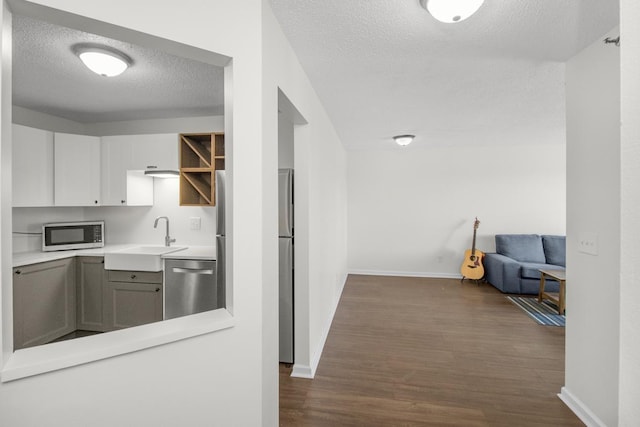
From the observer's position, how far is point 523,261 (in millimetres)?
4836

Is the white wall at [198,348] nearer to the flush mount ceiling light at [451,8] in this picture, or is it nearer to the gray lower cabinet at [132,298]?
the flush mount ceiling light at [451,8]

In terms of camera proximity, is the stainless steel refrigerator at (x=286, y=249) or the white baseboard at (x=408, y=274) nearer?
the stainless steel refrigerator at (x=286, y=249)

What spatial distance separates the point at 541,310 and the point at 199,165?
4.78 m

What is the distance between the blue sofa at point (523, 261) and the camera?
14.4 feet

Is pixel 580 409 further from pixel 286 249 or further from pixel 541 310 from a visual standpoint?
pixel 286 249

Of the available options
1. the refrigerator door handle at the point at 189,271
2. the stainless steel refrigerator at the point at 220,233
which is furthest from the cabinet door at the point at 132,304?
the stainless steel refrigerator at the point at 220,233

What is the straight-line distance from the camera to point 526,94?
2779 millimetres

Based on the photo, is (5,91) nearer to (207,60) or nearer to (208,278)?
(207,60)

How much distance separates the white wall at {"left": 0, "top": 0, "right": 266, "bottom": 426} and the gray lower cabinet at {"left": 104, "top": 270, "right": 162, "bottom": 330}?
71.0 inches

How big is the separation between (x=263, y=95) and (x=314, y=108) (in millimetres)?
1232

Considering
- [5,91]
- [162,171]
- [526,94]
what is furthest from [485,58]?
[162,171]

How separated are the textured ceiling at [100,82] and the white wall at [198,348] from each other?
0.98 meters

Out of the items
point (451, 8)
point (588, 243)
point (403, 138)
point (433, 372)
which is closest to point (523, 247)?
point (403, 138)

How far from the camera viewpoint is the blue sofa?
4.38 m
